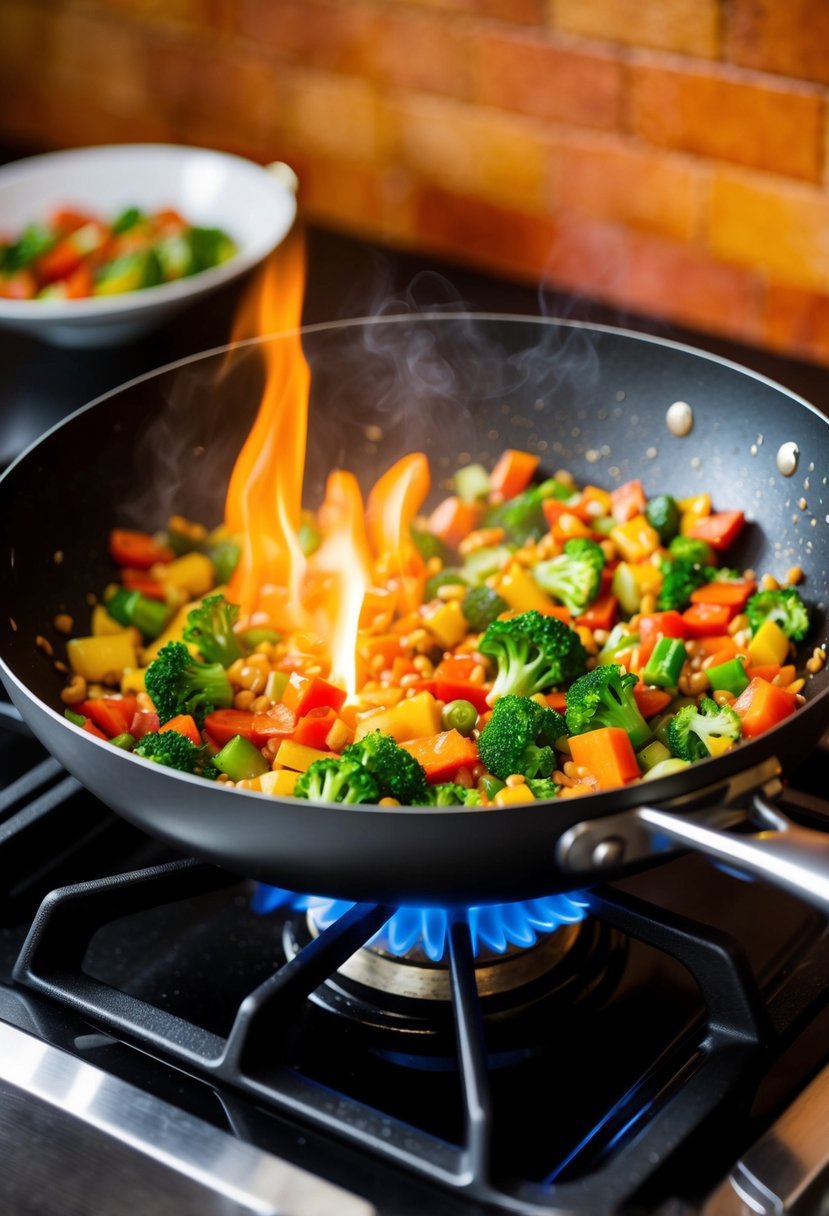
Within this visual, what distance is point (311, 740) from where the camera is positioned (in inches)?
46.5

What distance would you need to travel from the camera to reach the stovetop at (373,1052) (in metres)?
0.86

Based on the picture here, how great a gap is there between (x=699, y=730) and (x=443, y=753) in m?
0.22

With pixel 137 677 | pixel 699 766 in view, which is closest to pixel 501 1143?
pixel 699 766

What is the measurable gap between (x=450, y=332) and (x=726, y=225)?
0.59 meters

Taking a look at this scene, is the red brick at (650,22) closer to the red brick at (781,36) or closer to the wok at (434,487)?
the red brick at (781,36)

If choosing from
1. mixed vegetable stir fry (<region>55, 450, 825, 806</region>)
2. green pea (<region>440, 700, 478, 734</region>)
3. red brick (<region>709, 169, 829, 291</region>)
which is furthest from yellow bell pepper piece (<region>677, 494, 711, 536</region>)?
red brick (<region>709, 169, 829, 291</region>)

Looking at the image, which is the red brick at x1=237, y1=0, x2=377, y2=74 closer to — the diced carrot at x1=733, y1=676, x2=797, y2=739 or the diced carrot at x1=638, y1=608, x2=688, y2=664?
the diced carrot at x1=638, y1=608, x2=688, y2=664

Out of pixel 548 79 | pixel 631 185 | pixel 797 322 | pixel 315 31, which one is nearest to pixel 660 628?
pixel 797 322

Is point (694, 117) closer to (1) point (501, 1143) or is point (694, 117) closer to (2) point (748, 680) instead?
(2) point (748, 680)

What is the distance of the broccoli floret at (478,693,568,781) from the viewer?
3.61 feet

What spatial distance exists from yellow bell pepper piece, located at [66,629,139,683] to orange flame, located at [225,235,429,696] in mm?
A: 144

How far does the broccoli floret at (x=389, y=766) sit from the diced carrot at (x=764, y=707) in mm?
290

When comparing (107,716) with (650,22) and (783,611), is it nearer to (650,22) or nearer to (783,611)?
(783,611)

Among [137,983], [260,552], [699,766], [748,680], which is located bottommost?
[137,983]
